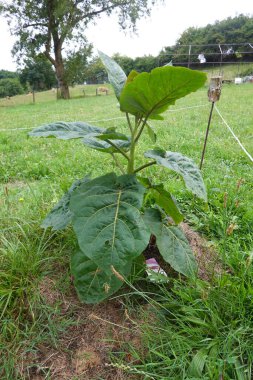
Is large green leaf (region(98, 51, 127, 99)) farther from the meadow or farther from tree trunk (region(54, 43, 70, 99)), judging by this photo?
tree trunk (region(54, 43, 70, 99))

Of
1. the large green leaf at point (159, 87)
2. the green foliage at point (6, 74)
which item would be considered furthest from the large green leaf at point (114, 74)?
the green foliage at point (6, 74)

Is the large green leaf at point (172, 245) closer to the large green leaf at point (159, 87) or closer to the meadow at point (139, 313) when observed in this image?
the meadow at point (139, 313)

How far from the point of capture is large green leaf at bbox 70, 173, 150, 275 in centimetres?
87

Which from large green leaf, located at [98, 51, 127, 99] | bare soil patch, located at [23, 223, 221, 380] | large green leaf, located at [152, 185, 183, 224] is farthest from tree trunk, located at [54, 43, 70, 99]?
bare soil patch, located at [23, 223, 221, 380]

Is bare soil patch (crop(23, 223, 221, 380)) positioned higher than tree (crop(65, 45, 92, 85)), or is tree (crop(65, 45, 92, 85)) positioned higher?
tree (crop(65, 45, 92, 85))

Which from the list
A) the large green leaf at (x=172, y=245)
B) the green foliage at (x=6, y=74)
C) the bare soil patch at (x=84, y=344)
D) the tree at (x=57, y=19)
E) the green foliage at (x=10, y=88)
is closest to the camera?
the bare soil patch at (x=84, y=344)

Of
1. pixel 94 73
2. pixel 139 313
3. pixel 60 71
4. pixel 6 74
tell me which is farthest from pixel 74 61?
pixel 6 74

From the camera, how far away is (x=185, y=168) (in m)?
1.04

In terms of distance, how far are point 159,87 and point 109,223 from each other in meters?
0.47

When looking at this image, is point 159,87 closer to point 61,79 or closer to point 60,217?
point 60,217

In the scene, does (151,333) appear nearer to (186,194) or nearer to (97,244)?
(97,244)

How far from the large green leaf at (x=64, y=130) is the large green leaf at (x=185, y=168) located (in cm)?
26

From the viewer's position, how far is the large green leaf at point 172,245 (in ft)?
3.50

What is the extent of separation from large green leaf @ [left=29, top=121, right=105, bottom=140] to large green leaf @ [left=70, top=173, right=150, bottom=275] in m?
0.19
